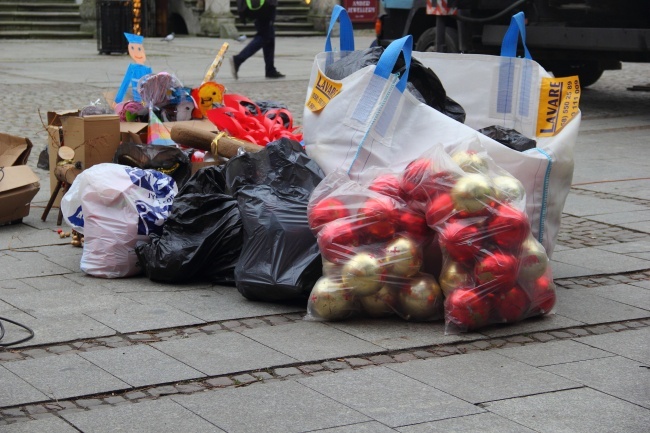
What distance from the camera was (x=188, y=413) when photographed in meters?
3.79

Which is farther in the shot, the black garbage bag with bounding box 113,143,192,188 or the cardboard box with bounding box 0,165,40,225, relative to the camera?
the cardboard box with bounding box 0,165,40,225

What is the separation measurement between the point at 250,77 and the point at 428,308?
489 inches

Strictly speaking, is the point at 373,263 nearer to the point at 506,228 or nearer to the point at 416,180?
the point at 416,180

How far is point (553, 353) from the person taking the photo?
4.55 meters

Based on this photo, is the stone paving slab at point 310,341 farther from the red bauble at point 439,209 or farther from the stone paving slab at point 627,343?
the stone paving slab at point 627,343

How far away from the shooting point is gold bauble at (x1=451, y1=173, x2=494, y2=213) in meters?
4.74

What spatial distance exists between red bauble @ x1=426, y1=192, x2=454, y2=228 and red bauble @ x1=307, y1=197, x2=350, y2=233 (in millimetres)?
387

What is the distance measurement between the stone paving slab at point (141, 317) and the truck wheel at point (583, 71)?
11264 mm

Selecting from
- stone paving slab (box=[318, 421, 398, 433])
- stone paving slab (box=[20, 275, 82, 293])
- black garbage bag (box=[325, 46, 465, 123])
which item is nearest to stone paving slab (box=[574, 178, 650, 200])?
black garbage bag (box=[325, 46, 465, 123])

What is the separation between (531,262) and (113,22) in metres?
16.6

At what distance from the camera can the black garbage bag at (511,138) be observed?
5422 millimetres

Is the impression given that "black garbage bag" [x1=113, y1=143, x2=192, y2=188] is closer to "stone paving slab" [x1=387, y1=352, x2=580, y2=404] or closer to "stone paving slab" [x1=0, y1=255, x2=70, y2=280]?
"stone paving slab" [x1=0, y1=255, x2=70, y2=280]

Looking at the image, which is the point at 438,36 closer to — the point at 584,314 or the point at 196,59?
the point at 196,59

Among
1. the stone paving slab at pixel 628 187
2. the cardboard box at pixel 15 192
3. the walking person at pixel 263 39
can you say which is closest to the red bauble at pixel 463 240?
the cardboard box at pixel 15 192
